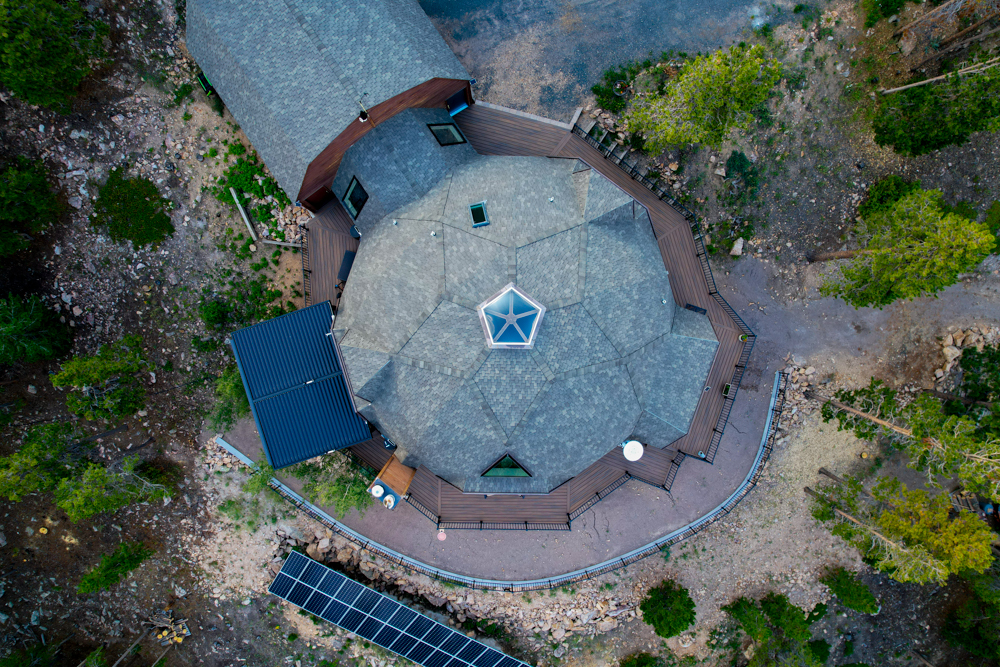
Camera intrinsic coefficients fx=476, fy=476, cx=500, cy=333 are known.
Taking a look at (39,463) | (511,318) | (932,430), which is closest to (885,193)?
(932,430)

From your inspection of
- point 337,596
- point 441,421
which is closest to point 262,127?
point 441,421

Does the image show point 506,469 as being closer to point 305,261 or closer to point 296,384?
point 296,384

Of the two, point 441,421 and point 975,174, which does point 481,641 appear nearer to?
point 441,421

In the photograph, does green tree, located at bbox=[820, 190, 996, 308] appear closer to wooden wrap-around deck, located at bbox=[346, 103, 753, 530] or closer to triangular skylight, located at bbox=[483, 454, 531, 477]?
wooden wrap-around deck, located at bbox=[346, 103, 753, 530]

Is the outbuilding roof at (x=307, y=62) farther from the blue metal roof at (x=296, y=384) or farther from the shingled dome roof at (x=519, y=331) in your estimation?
the blue metal roof at (x=296, y=384)

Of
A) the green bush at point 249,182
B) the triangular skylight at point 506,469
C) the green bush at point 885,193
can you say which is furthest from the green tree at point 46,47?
the green bush at point 885,193

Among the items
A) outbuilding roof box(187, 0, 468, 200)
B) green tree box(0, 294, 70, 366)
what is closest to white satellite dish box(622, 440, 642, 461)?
outbuilding roof box(187, 0, 468, 200)
